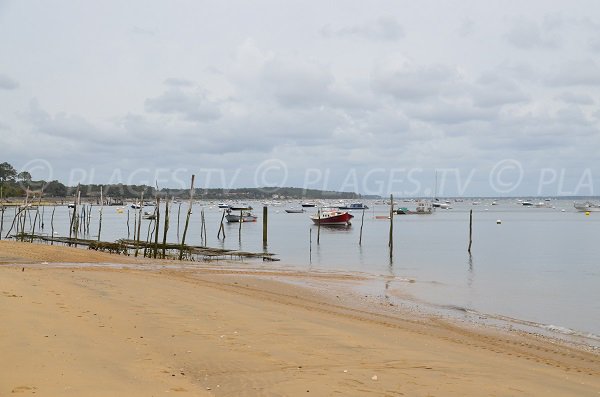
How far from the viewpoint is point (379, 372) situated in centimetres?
803

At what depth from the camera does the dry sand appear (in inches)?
268

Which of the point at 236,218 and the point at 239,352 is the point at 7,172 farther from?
the point at 239,352

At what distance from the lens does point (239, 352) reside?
8.60m

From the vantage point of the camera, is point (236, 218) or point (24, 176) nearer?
point (236, 218)

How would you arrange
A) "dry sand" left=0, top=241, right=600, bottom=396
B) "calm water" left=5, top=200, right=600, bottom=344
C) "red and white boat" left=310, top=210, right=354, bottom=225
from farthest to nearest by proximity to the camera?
"red and white boat" left=310, top=210, right=354, bottom=225
"calm water" left=5, top=200, right=600, bottom=344
"dry sand" left=0, top=241, right=600, bottom=396

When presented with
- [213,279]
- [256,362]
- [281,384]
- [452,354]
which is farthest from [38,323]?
[213,279]

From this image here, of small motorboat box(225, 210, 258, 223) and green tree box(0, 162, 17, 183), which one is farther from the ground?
green tree box(0, 162, 17, 183)

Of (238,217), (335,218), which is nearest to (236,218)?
(238,217)

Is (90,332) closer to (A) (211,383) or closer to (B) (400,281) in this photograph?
(A) (211,383)

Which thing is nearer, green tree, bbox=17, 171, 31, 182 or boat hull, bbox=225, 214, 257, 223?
boat hull, bbox=225, 214, 257, 223

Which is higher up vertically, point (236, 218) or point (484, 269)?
point (236, 218)

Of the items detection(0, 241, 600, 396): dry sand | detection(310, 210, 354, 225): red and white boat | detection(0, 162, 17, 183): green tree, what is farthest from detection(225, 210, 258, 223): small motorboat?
detection(0, 162, 17, 183): green tree

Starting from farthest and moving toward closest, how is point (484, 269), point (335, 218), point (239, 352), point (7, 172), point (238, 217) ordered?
point (7, 172) < point (238, 217) < point (335, 218) < point (484, 269) < point (239, 352)

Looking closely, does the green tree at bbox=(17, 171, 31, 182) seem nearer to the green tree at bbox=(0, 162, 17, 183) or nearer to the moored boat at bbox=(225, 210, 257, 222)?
the green tree at bbox=(0, 162, 17, 183)
